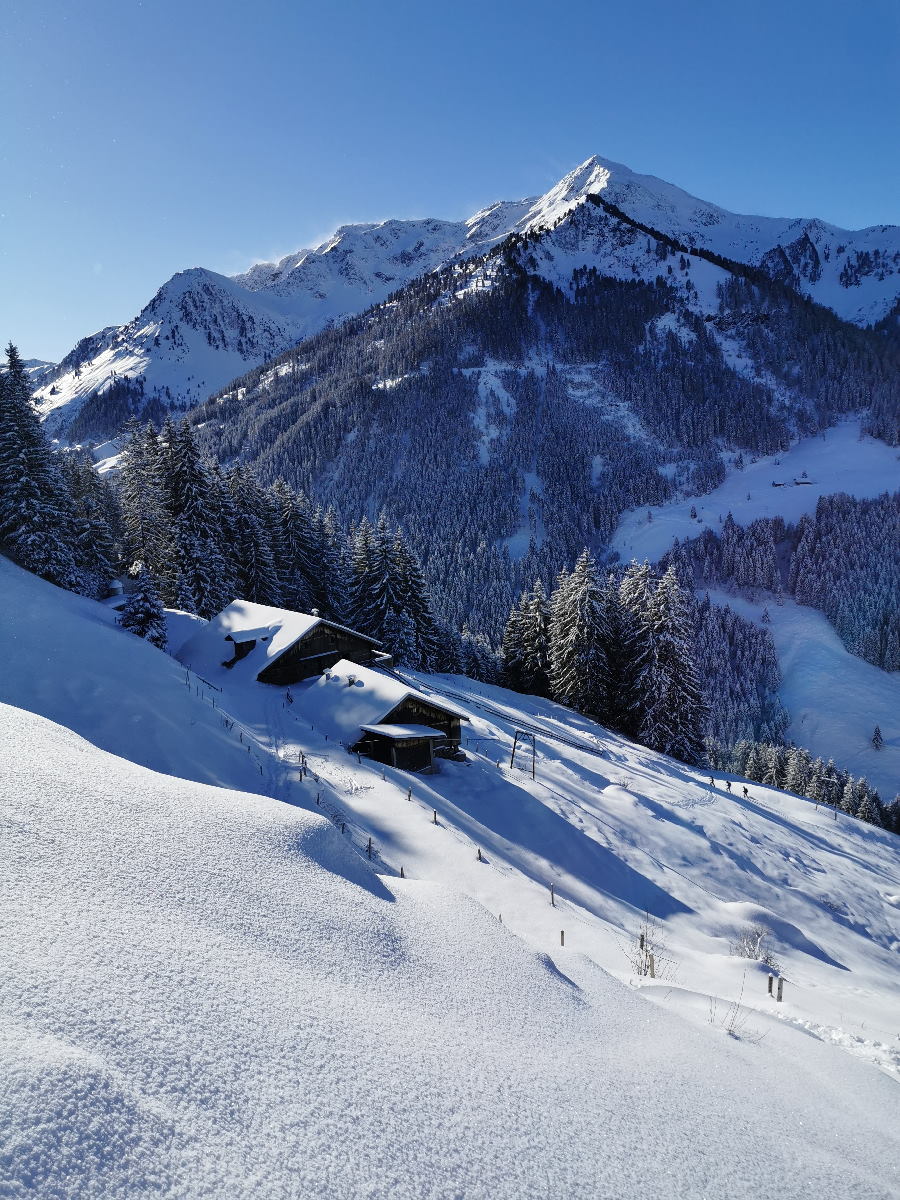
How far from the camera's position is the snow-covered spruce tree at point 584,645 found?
44906 mm

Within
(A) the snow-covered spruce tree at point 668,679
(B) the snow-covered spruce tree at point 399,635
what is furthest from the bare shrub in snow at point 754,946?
(B) the snow-covered spruce tree at point 399,635

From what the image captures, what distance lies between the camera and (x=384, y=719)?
26.4m

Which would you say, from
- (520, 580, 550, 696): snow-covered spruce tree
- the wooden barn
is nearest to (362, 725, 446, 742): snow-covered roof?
the wooden barn

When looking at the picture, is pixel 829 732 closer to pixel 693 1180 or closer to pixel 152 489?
pixel 152 489

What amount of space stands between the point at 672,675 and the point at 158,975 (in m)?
41.9

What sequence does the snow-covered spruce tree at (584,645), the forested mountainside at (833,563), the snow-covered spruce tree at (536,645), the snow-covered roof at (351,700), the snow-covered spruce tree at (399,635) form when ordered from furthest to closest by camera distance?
the forested mountainside at (833,563)
the snow-covered spruce tree at (536,645)
the snow-covered spruce tree at (399,635)
the snow-covered spruce tree at (584,645)
the snow-covered roof at (351,700)

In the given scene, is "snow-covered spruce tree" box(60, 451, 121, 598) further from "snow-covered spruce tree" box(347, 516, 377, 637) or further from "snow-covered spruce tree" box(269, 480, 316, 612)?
"snow-covered spruce tree" box(347, 516, 377, 637)

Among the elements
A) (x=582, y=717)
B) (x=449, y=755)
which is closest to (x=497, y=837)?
(x=449, y=755)

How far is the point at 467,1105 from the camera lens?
4328mm

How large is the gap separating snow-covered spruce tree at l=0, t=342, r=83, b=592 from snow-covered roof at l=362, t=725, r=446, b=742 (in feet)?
74.8

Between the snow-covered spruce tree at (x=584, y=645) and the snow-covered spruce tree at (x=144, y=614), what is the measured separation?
1165 inches

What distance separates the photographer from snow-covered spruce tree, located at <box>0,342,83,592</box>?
107 feet

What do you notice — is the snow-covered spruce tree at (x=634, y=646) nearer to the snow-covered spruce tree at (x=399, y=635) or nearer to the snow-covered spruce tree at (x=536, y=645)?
the snow-covered spruce tree at (x=536, y=645)

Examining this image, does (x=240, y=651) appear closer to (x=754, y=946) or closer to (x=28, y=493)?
(x=28, y=493)
